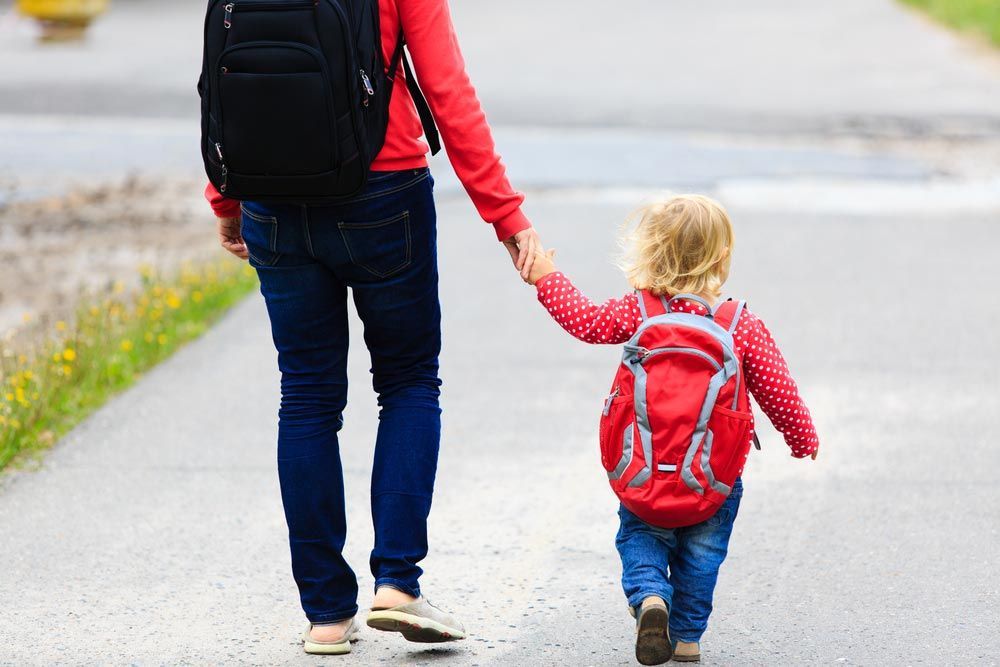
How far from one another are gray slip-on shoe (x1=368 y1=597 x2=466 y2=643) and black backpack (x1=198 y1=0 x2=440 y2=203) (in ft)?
3.12

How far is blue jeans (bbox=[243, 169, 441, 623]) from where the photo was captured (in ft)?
10.8

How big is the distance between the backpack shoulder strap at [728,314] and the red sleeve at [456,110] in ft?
1.61

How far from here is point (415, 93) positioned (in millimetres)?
3369

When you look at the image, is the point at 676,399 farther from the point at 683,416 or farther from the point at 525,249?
the point at 525,249

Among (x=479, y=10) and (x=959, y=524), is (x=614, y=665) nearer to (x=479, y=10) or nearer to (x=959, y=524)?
(x=959, y=524)

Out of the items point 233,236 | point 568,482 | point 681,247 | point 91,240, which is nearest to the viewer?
point 681,247

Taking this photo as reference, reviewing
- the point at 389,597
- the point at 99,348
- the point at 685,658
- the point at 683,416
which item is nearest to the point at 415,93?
the point at 683,416

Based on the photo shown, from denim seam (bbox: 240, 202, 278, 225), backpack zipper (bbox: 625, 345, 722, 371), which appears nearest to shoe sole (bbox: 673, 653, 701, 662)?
backpack zipper (bbox: 625, 345, 722, 371)

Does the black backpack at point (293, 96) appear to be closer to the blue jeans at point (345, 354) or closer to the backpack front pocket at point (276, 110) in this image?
the backpack front pocket at point (276, 110)

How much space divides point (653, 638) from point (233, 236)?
57.3 inches

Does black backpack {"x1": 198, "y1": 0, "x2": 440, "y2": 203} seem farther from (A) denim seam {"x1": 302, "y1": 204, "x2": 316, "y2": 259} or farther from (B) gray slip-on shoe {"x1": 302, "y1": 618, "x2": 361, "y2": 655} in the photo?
(B) gray slip-on shoe {"x1": 302, "y1": 618, "x2": 361, "y2": 655}

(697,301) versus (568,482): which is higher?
(697,301)

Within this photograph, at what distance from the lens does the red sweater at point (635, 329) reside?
331 centimetres

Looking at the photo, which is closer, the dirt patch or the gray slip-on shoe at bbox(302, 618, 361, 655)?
the gray slip-on shoe at bbox(302, 618, 361, 655)
